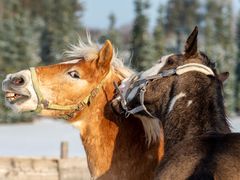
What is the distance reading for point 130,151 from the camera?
5410 millimetres

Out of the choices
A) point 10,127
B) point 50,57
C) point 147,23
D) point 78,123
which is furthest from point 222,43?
point 78,123

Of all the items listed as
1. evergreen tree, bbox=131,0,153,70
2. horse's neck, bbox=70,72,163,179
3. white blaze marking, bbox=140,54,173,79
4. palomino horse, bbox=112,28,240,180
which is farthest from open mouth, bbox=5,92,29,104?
evergreen tree, bbox=131,0,153,70

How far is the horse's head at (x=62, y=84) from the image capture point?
5.33m

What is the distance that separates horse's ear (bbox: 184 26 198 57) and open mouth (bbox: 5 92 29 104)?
5.08 feet

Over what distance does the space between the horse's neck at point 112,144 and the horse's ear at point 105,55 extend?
0.62ft

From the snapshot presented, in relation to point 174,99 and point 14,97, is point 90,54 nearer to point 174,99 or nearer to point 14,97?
point 14,97

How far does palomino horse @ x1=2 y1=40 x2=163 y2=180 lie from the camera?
5.33m

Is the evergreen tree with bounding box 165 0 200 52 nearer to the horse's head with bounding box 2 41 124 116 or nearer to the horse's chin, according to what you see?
the horse's head with bounding box 2 41 124 116

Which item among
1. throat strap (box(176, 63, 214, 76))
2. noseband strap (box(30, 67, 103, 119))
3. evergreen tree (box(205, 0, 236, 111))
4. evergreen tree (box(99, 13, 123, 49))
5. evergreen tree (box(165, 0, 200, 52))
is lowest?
evergreen tree (box(165, 0, 200, 52))

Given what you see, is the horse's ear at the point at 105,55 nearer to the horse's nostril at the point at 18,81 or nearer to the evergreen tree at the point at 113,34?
the horse's nostril at the point at 18,81

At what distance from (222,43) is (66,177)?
37.8m

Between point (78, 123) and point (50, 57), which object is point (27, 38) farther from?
point (78, 123)

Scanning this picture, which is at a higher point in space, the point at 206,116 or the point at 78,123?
the point at 206,116

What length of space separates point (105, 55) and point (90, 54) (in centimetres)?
14
